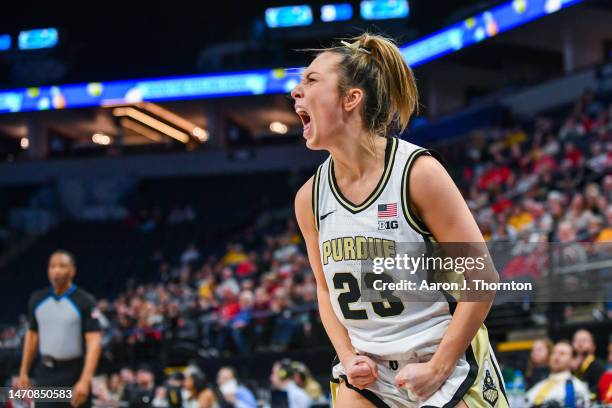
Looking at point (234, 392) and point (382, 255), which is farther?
point (234, 392)

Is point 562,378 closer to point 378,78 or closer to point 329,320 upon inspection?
point 329,320

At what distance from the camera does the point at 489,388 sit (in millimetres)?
2615

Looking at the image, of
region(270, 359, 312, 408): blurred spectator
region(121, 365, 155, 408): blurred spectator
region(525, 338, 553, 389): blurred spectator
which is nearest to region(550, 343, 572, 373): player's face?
region(525, 338, 553, 389): blurred spectator

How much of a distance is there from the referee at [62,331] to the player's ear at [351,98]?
3610 millimetres

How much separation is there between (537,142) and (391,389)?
45.1 feet

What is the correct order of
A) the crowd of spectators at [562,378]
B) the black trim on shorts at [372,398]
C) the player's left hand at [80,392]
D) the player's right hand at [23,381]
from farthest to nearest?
the crowd of spectators at [562,378] → the player's right hand at [23,381] → the player's left hand at [80,392] → the black trim on shorts at [372,398]

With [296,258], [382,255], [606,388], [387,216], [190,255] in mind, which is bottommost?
[606,388]

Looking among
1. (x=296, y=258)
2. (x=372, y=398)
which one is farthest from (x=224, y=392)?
(x=296, y=258)

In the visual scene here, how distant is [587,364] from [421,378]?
4948 mm

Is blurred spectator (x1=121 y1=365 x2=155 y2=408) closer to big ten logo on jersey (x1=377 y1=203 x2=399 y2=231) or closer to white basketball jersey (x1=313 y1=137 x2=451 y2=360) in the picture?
white basketball jersey (x1=313 y1=137 x2=451 y2=360)

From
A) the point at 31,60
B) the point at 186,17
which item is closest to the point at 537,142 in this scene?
the point at 186,17

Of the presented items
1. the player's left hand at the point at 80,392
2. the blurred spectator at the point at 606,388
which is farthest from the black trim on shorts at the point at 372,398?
the blurred spectator at the point at 606,388

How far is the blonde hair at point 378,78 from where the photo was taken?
268 centimetres

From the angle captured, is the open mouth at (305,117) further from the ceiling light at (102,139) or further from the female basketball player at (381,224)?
the ceiling light at (102,139)
